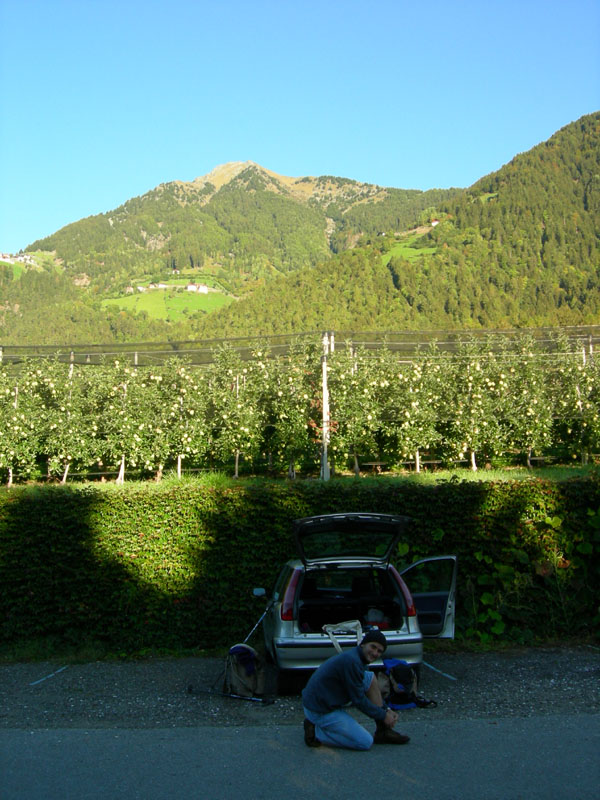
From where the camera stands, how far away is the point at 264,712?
662 centimetres

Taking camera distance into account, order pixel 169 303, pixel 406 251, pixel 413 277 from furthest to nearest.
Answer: pixel 169 303, pixel 406 251, pixel 413 277

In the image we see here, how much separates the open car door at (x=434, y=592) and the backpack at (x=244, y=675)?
1.87m

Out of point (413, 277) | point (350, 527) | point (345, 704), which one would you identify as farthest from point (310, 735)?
point (413, 277)

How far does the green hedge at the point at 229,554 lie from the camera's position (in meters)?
8.98

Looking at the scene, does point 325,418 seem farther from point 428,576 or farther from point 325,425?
point 428,576

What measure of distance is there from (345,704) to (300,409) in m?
18.4

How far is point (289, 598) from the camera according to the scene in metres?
6.97

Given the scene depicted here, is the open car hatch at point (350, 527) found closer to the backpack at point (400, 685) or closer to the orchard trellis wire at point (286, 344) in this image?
the backpack at point (400, 685)

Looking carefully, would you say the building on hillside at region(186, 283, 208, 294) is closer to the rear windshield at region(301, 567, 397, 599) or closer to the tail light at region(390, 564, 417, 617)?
the rear windshield at region(301, 567, 397, 599)

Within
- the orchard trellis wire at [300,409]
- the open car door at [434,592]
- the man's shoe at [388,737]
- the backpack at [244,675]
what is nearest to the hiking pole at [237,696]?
the backpack at [244,675]

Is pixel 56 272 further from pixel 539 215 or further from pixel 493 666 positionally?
pixel 493 666

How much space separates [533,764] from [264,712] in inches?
99.2

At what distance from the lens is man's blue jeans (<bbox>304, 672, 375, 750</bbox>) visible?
5465mm

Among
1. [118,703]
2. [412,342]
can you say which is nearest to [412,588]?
[118,703]
